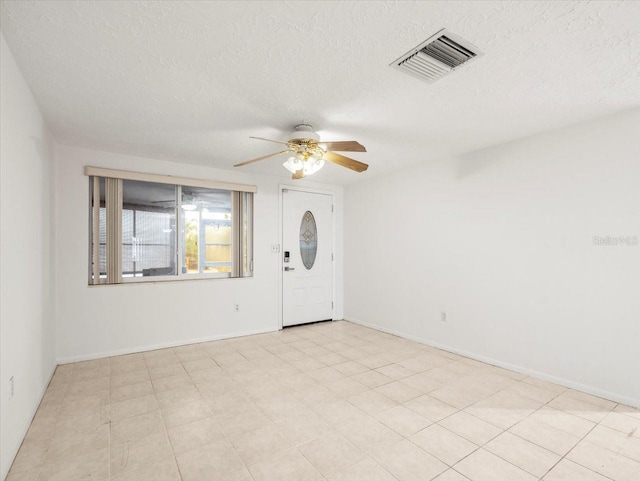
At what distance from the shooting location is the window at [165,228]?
3.74 meters

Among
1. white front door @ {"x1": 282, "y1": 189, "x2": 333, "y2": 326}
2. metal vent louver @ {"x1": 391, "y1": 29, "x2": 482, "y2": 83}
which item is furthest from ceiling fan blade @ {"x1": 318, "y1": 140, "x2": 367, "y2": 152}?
white front door @ {"x1": 282, "y1": 189, "x2": 333, "y2": 326}

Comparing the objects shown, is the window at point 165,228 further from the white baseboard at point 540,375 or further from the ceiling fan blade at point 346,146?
the white baseboard at point 540,375

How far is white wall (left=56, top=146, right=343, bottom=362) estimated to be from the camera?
3.54 m

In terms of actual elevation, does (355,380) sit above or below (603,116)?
below

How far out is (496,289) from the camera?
3486mm

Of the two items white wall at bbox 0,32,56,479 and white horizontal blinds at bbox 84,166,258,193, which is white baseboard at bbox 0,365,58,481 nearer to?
white wall at bbox 0,32,56,479

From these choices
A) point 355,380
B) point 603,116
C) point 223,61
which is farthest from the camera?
point 355,380

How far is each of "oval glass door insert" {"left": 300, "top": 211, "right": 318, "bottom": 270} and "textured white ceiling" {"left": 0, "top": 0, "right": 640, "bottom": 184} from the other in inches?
88.1

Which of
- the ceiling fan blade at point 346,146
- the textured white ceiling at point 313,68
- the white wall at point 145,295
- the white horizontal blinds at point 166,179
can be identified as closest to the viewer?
the textured white ceiling at point 313,68

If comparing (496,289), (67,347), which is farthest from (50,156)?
(496,289)

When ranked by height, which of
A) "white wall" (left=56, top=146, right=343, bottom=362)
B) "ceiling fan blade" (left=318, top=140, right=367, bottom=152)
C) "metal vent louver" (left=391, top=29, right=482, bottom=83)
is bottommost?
"white wall" (left=56, top=146, right=343, bottom=362)

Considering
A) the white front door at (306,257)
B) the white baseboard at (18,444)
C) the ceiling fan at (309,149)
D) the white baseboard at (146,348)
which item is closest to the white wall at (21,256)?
the white baseboard at (18,444)

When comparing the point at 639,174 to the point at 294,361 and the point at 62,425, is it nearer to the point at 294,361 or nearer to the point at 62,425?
the point at 294,361

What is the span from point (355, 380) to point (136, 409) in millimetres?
1844
